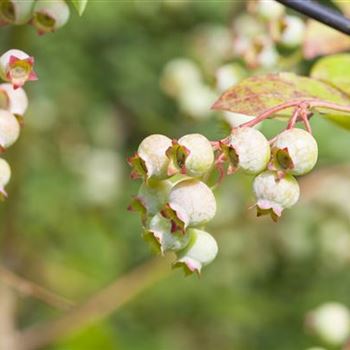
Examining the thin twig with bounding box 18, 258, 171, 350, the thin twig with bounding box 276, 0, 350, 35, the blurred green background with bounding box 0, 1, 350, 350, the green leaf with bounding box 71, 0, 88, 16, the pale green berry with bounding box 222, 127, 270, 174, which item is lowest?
the pale green berry with bounding box 222, 127, 270, 174

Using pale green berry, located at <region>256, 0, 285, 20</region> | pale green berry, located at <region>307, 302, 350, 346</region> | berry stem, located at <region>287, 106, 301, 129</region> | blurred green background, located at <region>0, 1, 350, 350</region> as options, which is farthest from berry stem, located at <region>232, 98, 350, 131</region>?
blurred green background, located at <region>0, 1, 350, 350</region>

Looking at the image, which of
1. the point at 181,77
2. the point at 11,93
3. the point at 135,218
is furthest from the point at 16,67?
the point at 135,218

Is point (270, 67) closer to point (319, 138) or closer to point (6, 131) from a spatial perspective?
A: point (6, 131)

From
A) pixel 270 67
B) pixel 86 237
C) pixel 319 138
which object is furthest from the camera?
pixel 86 237

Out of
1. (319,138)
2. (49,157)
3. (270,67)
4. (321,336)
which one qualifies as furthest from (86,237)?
(270,67)

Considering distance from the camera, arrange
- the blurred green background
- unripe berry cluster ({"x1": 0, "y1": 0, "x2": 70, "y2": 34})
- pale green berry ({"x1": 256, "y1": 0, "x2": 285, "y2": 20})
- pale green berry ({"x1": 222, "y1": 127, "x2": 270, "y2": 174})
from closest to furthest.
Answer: pale green berry ({"x1": 222, "y1": 127, "x2": 270, "y2": 174}) < unripe berry cluster ({"x1": 0, "y1": 0, "x2": 70, "y2": 34}) < pale green berry ({"x1": 256, "y1": 0, "x2": 285, "y2": 20}) < the blurred green background

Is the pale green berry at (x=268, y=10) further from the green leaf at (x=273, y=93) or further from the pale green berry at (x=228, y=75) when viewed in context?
the green leaf at (x=273, y=93)

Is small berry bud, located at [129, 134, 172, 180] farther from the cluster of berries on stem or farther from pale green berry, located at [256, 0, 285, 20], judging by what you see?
pale green berry, located at [256, 0, 285, 20]
